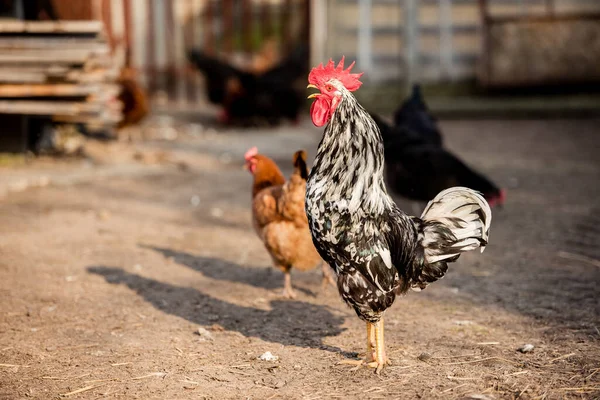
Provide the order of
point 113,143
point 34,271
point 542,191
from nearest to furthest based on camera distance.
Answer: point 34,271, point 542,191, point 113,143

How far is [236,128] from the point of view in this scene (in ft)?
40.4

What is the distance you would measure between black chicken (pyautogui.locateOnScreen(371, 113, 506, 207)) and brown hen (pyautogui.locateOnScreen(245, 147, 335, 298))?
1628 mm

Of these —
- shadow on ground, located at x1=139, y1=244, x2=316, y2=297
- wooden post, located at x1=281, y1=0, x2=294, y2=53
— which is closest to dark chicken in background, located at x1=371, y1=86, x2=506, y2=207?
shadow on ground, located at x1=139, y1=244, x2=316, y2=297

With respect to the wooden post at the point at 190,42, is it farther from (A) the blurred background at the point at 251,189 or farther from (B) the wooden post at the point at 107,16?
(B) the wooden post at the point at 107,16

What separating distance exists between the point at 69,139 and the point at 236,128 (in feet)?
11.3

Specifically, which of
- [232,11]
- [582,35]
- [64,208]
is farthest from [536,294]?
[232,11]

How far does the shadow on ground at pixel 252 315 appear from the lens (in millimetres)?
4203

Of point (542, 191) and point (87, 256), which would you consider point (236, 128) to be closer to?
point (542, 191)

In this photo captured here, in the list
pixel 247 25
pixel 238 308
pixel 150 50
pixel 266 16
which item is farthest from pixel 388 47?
pixel 238 308

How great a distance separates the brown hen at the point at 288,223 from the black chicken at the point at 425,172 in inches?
64.1

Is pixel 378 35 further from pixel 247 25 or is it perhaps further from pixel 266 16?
pixel 247 25

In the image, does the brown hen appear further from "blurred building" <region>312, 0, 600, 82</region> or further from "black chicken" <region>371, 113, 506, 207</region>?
"blurred building" <region>312, 0, 600, 82</region>

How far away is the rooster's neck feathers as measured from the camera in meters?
3.55

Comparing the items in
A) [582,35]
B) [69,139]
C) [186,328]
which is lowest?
[186,328]
